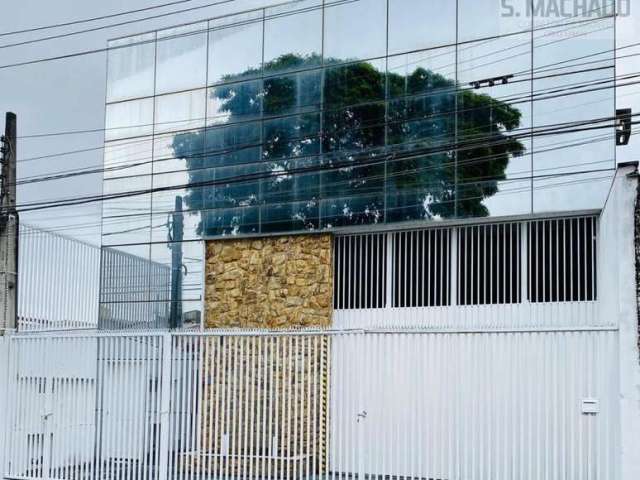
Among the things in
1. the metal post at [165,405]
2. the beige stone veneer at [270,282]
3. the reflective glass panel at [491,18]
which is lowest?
the metal post at [165,405]

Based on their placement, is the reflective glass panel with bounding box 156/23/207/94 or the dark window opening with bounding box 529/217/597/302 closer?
the dark window opening with bounding box 529/217/597/302

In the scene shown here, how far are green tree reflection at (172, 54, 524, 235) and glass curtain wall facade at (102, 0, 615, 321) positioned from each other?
25mm

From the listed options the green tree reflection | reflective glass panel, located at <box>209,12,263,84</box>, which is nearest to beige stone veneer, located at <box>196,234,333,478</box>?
the green tree reflection

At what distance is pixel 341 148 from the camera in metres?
16.9

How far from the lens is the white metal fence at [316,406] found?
11.5 metres

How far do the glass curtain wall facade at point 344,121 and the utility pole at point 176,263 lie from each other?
3 centimetres

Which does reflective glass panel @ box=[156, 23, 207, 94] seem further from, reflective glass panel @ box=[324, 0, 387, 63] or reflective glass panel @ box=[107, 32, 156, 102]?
reflective glass panel @ box=[324, 0, 387, 63]

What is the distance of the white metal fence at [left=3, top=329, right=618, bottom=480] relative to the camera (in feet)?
37.8

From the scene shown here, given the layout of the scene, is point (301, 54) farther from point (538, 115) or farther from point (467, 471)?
point (467, 471)

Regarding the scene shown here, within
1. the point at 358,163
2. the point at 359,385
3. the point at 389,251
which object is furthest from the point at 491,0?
the point at 359,385

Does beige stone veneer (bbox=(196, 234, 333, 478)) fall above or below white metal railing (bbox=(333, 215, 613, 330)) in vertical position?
below

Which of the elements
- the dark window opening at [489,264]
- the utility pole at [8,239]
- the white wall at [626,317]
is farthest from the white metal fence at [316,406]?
the dark window opening at [489,264]

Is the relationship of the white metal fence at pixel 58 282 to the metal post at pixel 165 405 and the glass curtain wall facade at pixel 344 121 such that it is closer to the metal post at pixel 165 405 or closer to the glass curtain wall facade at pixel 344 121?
the glass curtain wall facade at pixel 344 121

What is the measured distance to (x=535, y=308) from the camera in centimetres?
1541
